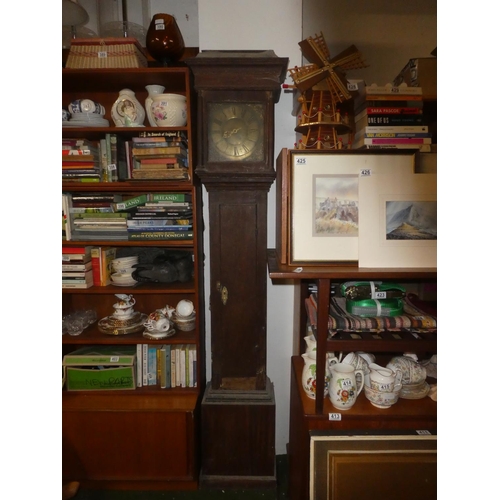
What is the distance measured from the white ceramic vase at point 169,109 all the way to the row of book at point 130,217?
35 centimetres

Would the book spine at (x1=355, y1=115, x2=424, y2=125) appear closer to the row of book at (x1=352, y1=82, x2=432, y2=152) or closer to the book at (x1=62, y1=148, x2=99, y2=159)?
the row of book at (x1=352, y1=82, x2=432, y2=152)

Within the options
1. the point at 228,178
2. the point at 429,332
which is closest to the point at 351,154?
the point at 228,178

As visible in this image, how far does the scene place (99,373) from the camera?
1854mm

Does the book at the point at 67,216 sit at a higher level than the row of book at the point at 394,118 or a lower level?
lower

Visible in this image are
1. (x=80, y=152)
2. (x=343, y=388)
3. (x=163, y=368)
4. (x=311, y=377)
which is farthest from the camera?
(x=163, y=368)

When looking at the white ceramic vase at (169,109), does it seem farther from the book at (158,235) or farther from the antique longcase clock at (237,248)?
the book at (158,235)

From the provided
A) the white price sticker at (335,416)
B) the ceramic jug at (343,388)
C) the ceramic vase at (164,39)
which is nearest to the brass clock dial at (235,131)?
the ceramic vase at (164,39)

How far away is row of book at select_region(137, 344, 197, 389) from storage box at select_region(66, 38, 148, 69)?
1.40m

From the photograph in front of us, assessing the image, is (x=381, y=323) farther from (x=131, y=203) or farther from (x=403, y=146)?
(x=131, y=203)

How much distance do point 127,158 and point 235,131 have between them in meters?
0.58

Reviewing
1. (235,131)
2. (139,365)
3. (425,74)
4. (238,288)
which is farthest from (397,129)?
(139,365)

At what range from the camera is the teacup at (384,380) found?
1.35 m

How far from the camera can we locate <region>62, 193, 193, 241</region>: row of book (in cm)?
181
